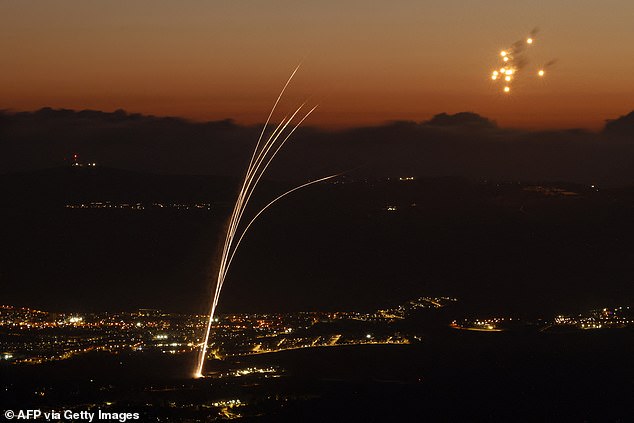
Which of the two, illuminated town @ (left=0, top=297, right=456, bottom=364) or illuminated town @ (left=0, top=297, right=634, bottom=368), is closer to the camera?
illuminated town @ (left=0, top=297, right=456, bottom=364)

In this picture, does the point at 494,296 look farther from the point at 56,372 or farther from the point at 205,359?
the point at 56,372

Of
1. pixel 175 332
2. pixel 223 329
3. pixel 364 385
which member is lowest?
pixel 223 329

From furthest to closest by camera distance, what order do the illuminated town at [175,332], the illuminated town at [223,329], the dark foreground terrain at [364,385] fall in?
1. the illuminated town at [223,329]
2. the illuminated town at [175,332]
3. the dark foreground terrain at [364,385]

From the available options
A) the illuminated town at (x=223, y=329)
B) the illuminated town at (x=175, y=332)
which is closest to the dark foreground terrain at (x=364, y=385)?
the illuminated town at (x=175, y=332)

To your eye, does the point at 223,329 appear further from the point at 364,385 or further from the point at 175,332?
the point at 364,385

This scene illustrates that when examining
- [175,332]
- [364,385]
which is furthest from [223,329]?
[364,385]

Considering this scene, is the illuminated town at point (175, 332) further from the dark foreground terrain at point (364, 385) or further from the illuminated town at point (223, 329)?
the dark foreground terrain at point (364, 385)

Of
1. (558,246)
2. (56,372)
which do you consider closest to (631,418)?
(56,372)

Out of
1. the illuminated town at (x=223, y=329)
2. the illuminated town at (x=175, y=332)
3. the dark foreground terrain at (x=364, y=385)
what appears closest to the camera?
the dark foreground terrain at (x=364, y=385)

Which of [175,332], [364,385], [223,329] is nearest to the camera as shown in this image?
[364,385]

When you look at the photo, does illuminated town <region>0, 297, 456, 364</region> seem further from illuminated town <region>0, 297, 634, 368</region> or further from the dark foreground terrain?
the dark foreground terrain

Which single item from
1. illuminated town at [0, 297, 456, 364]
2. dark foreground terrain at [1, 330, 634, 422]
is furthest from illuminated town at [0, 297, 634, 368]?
dark foreground terrain at [1, 330, 634, 422]
